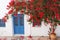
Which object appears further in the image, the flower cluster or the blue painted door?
the blue painted door

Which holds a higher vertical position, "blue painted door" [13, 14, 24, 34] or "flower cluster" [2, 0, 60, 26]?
"flower cluster" [2, 0, 60, 26]

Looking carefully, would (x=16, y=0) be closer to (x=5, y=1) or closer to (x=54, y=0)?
(x=54, y=0)

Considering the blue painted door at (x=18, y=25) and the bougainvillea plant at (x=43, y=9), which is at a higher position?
the bougainvillea plant at (x=43, y=9)

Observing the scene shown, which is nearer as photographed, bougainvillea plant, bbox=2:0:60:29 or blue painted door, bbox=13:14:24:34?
bougainvillea plant, bbox=2:0:60:29

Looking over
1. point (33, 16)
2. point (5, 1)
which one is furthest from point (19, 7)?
point (5, 1)

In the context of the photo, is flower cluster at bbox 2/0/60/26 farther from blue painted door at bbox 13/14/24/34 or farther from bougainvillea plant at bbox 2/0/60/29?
blue painted door at bbox 13/14/24/34

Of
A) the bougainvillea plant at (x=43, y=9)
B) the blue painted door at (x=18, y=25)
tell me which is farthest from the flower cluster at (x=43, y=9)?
the blue painted door at (x=18, y=25)

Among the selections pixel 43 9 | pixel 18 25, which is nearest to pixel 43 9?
pixel 43 9

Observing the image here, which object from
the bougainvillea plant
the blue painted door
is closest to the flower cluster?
the bougainvillea plant

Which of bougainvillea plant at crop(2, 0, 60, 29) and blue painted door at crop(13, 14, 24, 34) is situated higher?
bougainvillea plant at crop(2, 0, 60, 29)

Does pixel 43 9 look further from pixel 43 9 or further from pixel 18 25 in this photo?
pixel 18 25

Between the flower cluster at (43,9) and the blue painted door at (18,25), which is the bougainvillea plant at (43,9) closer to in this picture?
the flower cluster at (43,9)

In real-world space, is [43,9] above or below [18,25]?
above

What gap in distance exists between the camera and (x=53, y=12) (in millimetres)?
5102
